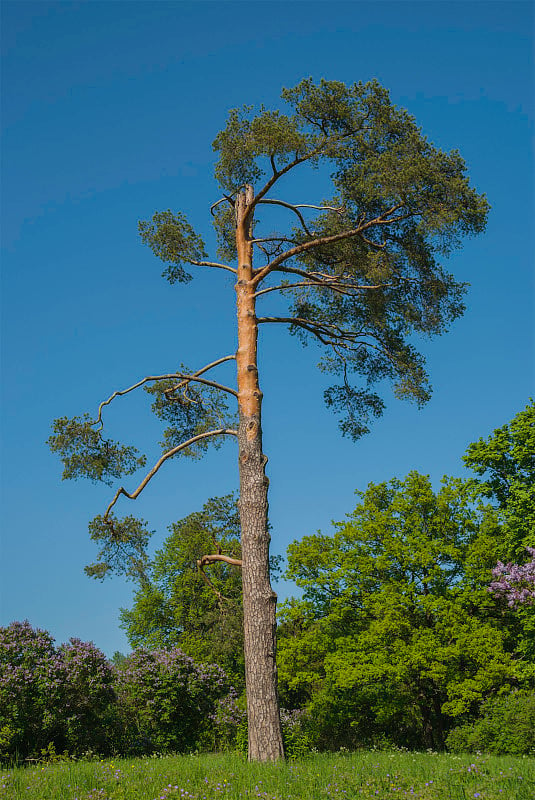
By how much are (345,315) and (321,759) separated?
895cm

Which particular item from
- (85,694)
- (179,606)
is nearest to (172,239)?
(85,694)

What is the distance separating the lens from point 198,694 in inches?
820

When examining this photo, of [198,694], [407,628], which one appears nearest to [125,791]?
[198,694]

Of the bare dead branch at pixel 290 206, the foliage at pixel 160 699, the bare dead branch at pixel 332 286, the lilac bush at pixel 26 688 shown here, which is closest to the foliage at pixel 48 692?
the lilac bush at pixel 26 688

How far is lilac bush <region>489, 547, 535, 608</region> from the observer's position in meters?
20.3

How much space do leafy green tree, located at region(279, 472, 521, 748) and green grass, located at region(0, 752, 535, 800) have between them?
50.6 ft

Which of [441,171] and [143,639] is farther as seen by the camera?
[143,639]

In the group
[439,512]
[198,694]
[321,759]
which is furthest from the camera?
[439,512]

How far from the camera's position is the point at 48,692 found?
17.5 meters

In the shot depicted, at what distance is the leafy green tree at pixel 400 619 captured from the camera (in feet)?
77.7

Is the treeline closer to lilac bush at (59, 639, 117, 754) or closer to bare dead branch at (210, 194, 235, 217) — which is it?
lilac bush at (59, 639, 117, 754)

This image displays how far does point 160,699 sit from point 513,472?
13.8m

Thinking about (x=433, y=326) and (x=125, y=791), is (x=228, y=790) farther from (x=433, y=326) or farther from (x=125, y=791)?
(x=433, y=326)

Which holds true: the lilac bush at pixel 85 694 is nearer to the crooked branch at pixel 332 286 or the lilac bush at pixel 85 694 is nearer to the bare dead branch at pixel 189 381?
the bare dead branch at pixel 189 381
